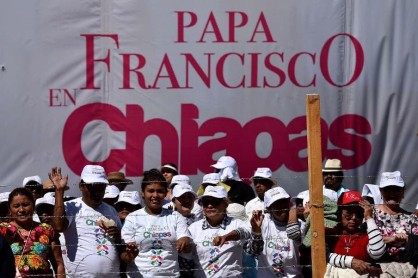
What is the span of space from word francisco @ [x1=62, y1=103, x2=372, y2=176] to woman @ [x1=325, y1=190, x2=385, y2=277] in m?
3.34

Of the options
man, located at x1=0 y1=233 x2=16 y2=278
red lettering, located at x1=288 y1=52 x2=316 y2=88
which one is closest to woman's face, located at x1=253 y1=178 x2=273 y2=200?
red lettering, located at x1=288 y1=52 x2=316 y2=88

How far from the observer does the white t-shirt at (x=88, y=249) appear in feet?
32.1

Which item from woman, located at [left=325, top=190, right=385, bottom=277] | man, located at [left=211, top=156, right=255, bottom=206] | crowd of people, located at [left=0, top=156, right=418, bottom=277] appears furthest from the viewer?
man, located at [left=211, top=156, right=255, bottom=206]

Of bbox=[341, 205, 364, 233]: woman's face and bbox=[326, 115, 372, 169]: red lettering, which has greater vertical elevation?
bbox=[326, 115, 372, 169]: red lettering

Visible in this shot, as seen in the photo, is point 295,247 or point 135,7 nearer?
point 295,247

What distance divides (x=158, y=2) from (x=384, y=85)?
98.0 inches

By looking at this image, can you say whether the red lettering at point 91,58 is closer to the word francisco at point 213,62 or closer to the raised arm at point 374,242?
the word francisco at point 213,62

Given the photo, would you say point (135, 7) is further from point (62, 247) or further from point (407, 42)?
point (62, 247)

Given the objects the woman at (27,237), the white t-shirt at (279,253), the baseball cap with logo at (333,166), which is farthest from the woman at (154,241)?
the baseball cap with logo at (333,166)

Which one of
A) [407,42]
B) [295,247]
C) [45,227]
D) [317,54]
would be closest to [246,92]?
[317,54]

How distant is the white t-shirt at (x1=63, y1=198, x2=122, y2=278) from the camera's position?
9.79m

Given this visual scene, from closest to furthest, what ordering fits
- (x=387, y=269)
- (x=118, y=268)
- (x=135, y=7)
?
1. (x=387, y=269)
2. (x=118, y=268)
3. (x=135, y=7)

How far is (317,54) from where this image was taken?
13102 millimetres

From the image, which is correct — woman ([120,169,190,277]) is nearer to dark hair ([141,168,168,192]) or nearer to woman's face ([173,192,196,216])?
dark hair ([141,168,168,192])
